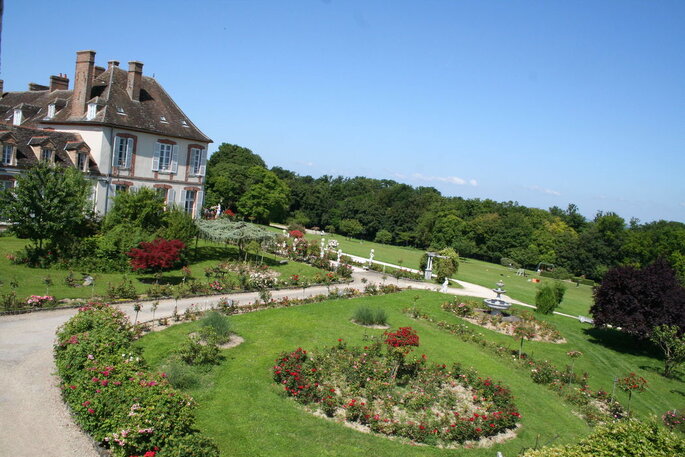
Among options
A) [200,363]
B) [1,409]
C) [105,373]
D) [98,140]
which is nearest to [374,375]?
[200,363]

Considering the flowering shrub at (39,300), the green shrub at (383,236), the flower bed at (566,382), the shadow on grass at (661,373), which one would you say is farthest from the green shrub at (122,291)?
the green shrub at (383,236)

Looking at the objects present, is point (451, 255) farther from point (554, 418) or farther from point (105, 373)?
point (105, 373)

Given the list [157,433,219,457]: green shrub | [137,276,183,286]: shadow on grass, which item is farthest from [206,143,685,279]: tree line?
[157,433,219,457]: green shrub

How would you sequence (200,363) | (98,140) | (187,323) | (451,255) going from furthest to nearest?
(451,255)
(98,140)
(187,323)
(200,363)

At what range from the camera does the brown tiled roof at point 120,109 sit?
34.2 meters

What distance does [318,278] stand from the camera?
2947cm

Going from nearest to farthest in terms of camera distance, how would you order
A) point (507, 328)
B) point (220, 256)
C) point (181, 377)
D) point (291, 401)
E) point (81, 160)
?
1. point (181, 377)
2. point (291, 401)
3. point (507, 328)
4. point (220, 256)
5. point (81, 160)

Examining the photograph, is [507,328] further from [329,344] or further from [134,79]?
[134,79]

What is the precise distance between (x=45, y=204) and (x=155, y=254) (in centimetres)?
592

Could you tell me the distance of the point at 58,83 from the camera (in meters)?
40.9

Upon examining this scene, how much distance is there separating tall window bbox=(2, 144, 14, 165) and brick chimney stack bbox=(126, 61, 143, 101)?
339 inches

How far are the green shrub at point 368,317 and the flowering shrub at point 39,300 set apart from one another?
11646mm

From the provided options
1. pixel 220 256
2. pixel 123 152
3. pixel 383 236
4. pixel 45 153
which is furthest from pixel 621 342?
pixel 383 236

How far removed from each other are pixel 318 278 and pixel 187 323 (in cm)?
1173
